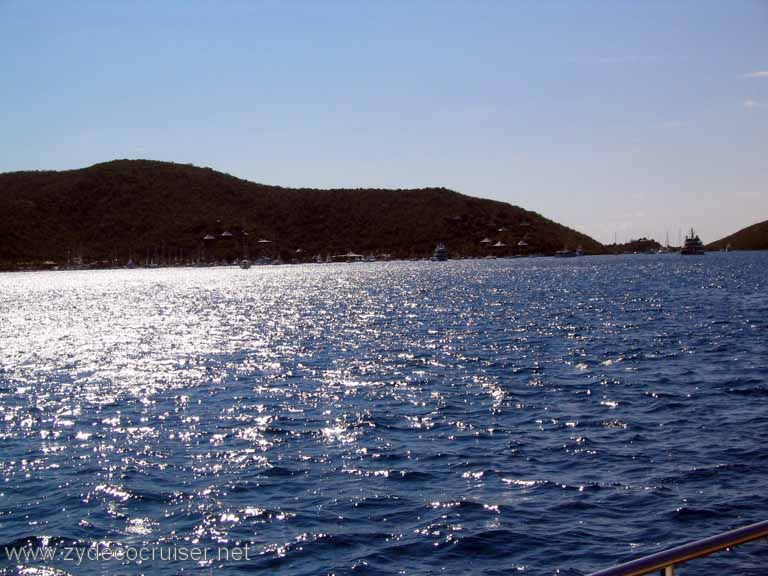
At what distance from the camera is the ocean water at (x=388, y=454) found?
44.9 ft

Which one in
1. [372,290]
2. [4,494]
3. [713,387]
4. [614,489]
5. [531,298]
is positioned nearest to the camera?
[614,489]

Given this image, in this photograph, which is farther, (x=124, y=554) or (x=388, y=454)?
(x=388, y=454)

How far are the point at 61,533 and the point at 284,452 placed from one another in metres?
6.54

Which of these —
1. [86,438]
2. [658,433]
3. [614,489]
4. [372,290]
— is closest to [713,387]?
[658,433]

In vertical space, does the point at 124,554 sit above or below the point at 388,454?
below

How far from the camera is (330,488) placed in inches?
669

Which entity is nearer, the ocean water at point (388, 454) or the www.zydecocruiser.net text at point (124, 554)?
the www.zydecocruiser.net text at point (124, 554)

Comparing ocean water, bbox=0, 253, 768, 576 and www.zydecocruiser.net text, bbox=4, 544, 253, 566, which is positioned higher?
ocean water, bbox=0, 253, 768, 576

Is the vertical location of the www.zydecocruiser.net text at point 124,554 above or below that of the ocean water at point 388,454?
below

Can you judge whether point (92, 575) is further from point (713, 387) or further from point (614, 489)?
point (713, 387)

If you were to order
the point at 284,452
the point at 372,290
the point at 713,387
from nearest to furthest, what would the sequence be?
the point at 284,452 → the point at 713,387 → the point at 372,290

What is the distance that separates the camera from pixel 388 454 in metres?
19.6

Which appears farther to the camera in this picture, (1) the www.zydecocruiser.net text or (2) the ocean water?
(2) the ocean water

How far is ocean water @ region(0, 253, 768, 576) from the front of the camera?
1369 cm
